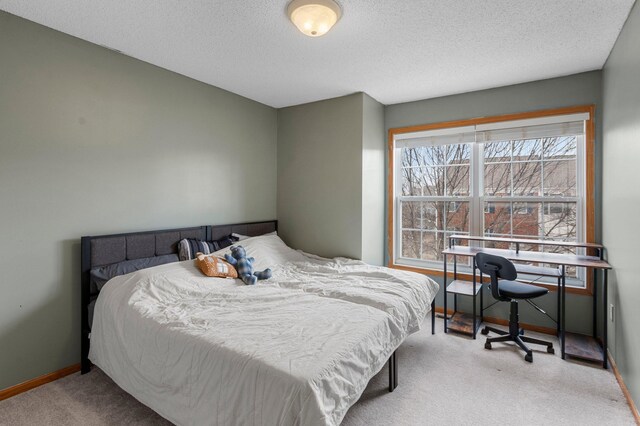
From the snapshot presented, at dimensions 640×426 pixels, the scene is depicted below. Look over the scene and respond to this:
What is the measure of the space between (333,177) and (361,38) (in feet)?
5.53

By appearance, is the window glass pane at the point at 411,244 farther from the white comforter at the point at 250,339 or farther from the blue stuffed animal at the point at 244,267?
the blue stuffed animal at the point at 244,267

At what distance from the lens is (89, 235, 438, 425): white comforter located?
144cm

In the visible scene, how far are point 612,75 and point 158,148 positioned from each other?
150 inches

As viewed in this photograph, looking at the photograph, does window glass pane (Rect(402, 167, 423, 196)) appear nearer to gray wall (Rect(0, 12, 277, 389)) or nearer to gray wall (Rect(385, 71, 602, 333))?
gray wall (Rect(385, 71, 602, 333))

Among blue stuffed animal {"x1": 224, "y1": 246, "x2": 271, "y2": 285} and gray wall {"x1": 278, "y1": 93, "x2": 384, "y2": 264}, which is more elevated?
gray wall {"x1": 278, "y1": 93, "x2": 384, "y2": 264}

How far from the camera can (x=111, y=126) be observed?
8.68ft

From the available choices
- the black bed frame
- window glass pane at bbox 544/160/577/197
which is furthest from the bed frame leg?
window glass pane at bbox 544/160/577/197

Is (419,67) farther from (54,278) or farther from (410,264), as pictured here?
(54,278)

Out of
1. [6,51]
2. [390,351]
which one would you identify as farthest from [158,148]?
[390,351]

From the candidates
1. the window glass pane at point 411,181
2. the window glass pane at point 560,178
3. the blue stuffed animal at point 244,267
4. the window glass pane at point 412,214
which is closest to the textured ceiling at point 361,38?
the window glass pane at point 560,178

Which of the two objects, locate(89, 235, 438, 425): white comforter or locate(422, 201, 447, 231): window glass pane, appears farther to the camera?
locate(422, 201, 447, 231): window glass pane

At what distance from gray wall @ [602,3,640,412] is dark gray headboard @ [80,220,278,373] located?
335 cm

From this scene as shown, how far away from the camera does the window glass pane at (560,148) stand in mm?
3215

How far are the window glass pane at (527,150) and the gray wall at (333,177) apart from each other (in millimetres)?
1453
